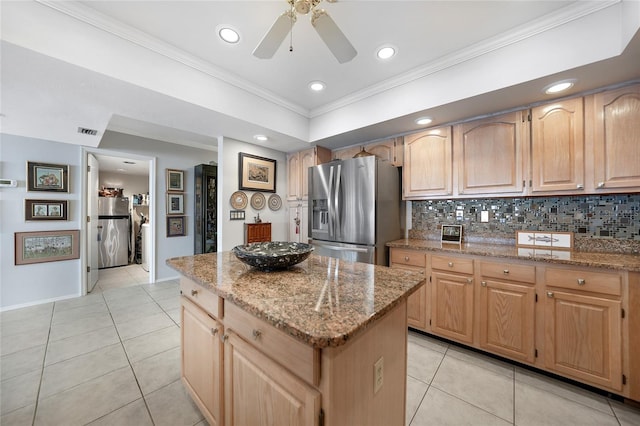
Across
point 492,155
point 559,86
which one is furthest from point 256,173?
point 559,86

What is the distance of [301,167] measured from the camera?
3.44m

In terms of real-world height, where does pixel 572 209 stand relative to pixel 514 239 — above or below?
above

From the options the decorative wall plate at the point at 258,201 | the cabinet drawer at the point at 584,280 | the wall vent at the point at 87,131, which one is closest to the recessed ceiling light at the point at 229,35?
the decorative wall plate at the point at 258,201

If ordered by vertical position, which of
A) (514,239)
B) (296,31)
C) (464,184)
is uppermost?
(296,31)

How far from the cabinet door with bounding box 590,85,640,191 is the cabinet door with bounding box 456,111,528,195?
42 cm

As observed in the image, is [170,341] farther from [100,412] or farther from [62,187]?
[62,187]

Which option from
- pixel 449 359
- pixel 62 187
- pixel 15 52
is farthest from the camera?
pixel 62 187

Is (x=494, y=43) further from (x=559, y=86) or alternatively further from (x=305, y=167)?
(x=305, y=167)

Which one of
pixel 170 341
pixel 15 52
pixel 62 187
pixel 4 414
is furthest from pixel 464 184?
pixel 62 187

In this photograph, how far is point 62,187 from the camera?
10.7ft

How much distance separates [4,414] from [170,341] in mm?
949

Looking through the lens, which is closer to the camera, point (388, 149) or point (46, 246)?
point (388, 149)

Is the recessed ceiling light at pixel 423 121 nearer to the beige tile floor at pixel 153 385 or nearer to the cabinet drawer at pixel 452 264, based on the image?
the cabinet drawer at pixel 452 264

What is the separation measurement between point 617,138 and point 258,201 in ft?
11.3
